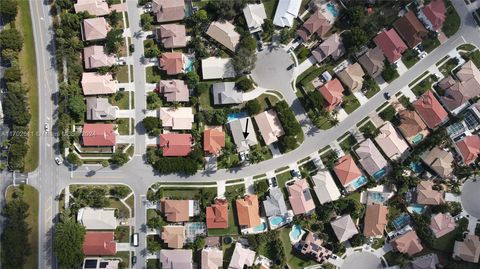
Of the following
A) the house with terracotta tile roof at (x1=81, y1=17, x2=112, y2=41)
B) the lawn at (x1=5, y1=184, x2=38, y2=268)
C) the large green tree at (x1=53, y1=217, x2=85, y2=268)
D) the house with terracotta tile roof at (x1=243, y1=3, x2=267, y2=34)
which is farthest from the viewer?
the lawn at (x1=5, y1=184, x2=38, y2=268)

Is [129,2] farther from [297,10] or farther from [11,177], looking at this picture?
[11,177]

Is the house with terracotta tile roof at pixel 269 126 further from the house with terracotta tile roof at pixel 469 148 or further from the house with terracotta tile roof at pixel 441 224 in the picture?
the house with terracotta tile roof at pixel 469 148

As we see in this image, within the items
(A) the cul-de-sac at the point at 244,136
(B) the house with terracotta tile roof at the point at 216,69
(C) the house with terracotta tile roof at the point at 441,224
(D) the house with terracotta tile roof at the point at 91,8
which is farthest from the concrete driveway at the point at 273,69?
(C) the house with terracotta tile roof at the point at 441,224

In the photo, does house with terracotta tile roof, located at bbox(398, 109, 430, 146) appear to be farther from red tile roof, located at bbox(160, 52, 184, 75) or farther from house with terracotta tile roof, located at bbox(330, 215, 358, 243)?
red tile roof, located at bbox(160, 52, 184, 75)

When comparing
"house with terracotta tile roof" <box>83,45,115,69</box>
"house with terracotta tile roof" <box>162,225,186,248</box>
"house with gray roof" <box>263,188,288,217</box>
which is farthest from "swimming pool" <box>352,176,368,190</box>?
"house with terracotta tile roof" <box>83,45,115,69</box>

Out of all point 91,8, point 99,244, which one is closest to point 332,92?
point 91,8

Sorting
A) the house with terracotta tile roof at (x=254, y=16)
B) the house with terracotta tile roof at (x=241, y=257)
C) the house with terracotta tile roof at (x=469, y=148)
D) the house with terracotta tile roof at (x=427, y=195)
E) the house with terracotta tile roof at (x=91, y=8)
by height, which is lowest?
the house with terracotta tile roof at (x=241, y=257)
